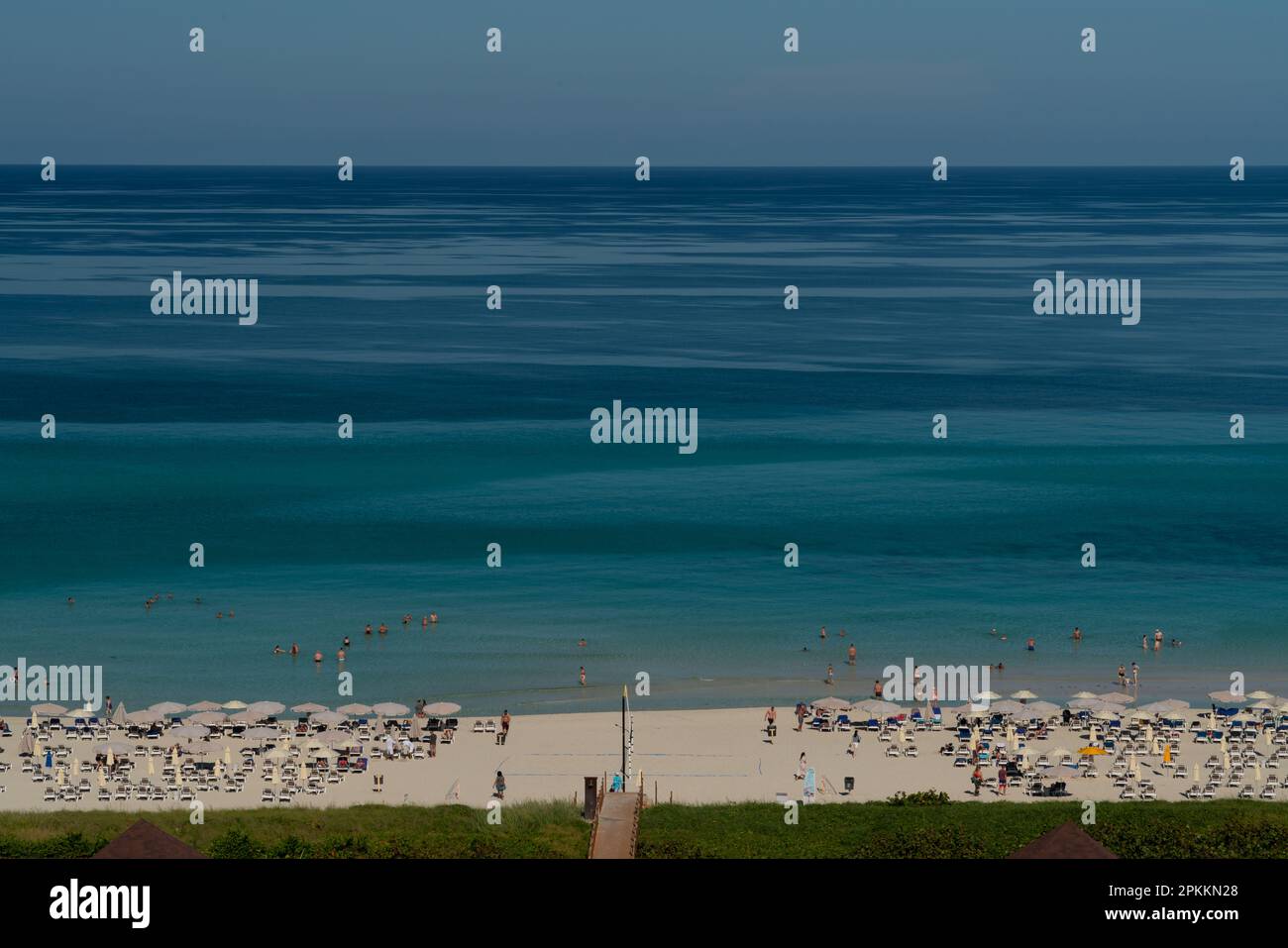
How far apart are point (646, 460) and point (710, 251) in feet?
367

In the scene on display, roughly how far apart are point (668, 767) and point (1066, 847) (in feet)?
58.7

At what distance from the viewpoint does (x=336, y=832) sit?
3531 cm

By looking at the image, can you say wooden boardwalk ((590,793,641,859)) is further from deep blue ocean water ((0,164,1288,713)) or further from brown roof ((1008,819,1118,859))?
deep blue ocean water ((0,164,1288,713))

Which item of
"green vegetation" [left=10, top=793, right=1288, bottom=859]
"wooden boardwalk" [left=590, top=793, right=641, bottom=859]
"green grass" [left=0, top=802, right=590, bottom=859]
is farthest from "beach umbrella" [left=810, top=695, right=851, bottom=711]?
"wooden boardwalk" [left=590, top=793, right=641, bottom=859]

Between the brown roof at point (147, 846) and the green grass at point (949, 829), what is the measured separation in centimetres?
902

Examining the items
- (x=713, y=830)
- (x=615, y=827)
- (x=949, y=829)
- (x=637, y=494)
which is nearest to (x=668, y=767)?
(x=713, y=830)

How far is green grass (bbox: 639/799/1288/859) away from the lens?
31359 mm

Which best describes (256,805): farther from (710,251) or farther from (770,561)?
(710,251)

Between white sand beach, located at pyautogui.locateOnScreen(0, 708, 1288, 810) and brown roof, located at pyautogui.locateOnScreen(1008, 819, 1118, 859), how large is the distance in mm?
13251

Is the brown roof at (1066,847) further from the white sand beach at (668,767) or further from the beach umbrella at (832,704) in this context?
the beach umbrella at (832,704)

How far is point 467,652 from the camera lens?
55312mm

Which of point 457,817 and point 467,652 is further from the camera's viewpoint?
point 467,652

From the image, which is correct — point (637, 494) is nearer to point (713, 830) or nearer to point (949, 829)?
point (713, 830)

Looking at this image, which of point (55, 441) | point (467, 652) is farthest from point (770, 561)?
point (55, 441)
